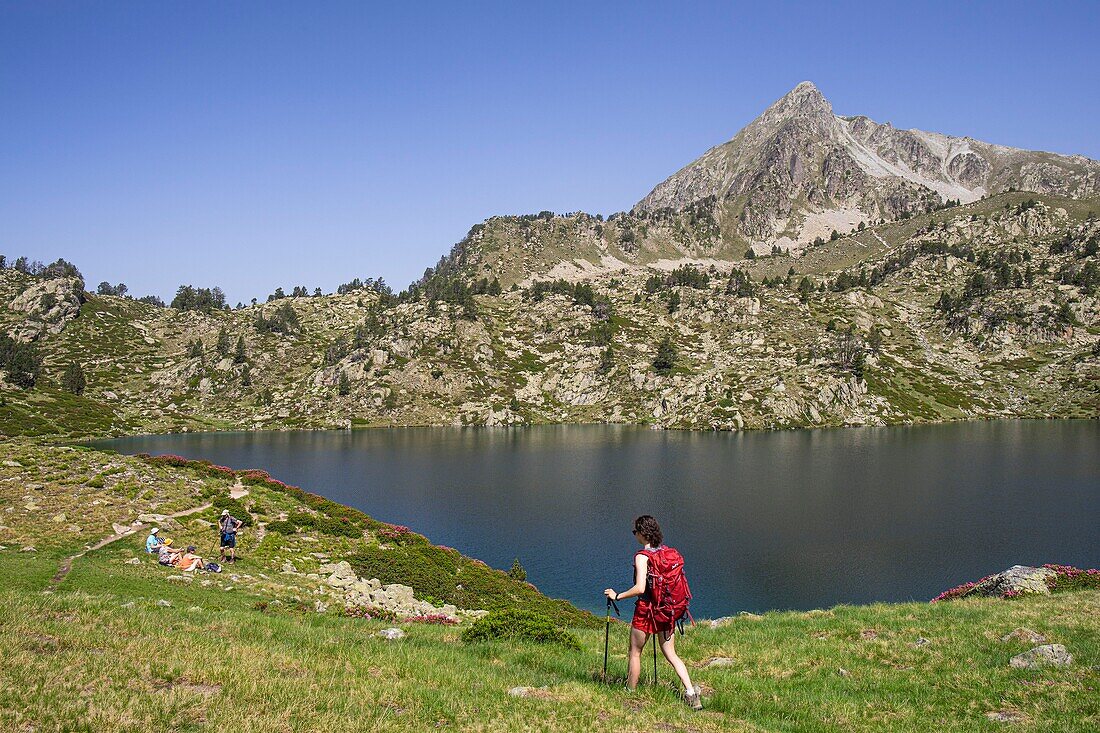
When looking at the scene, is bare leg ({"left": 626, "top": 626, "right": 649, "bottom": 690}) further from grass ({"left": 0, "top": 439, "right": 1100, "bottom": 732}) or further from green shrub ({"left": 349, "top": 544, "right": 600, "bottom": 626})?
green shrub ({"left": 349, "top": 544, "right": 600, "bottom": 626})

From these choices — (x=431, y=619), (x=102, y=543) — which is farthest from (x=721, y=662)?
(x=102, y=543)

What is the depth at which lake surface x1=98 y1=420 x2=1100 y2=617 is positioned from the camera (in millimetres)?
56406

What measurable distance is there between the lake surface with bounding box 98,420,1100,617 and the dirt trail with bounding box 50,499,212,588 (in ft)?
94.2

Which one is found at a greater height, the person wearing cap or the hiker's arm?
the hiker's arm

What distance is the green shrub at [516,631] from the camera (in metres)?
19.1

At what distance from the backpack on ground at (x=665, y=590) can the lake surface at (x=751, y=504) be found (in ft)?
131

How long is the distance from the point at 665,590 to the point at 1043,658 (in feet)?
35.7

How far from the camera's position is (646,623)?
12711 millimetres

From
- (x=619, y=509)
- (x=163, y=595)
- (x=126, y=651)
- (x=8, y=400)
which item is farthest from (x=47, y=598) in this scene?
(x=8, y=400)

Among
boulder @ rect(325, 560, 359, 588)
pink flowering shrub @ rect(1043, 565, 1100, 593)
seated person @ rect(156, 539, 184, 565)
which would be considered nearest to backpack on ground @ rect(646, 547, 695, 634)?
boulder @ rect(325, 560, 359, 588)

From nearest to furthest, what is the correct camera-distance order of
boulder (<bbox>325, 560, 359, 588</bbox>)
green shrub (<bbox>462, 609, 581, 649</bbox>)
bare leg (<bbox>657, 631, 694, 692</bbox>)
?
bare leg (<bbox>657, 631, 694, 692</bbox>)
green shrub (<bbox>462, 609, 581, 649</bbox>)
boulder (<bbox>325, 560, 359, 588</bbox>)

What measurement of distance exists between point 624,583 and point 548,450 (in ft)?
314

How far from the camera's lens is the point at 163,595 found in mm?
23906

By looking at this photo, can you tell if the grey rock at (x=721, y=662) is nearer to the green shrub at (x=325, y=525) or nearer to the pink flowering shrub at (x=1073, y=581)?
the pink flowering shrub at (x=1073, y=581)
